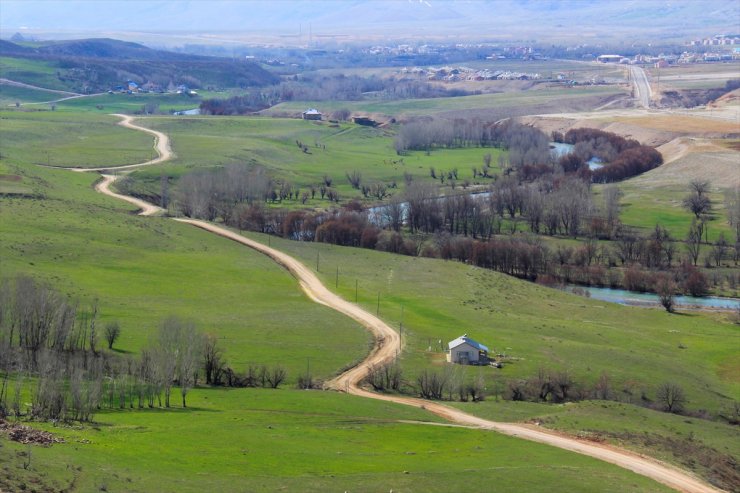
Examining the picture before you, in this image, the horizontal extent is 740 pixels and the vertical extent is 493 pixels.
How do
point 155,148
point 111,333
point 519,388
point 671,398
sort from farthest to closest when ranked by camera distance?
1. point 155,148
2. point 519,388
3. point 671,398
4. point 111,333

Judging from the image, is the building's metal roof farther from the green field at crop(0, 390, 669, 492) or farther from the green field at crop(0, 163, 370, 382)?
the green field at crop(0, 390, 669, 492)

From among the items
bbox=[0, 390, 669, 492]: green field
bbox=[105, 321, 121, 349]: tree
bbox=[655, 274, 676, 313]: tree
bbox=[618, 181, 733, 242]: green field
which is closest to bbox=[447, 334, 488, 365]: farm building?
bbox=[0, 390, 669, 492]: green field

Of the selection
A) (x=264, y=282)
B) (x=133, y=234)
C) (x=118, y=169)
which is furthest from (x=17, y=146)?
(x=264, y=282)

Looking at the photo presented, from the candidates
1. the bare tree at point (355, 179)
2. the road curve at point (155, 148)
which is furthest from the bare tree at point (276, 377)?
the bare tree at point (355, 179)

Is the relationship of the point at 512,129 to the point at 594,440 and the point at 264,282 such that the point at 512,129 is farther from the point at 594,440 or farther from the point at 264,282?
the point at 594,440

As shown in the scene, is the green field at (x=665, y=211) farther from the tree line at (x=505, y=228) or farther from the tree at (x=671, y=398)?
the tree at (x=671, y=398)

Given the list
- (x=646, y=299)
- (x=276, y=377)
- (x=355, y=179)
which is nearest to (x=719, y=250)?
(x=646, y=299)

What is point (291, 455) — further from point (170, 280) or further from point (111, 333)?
point (170, 280)
